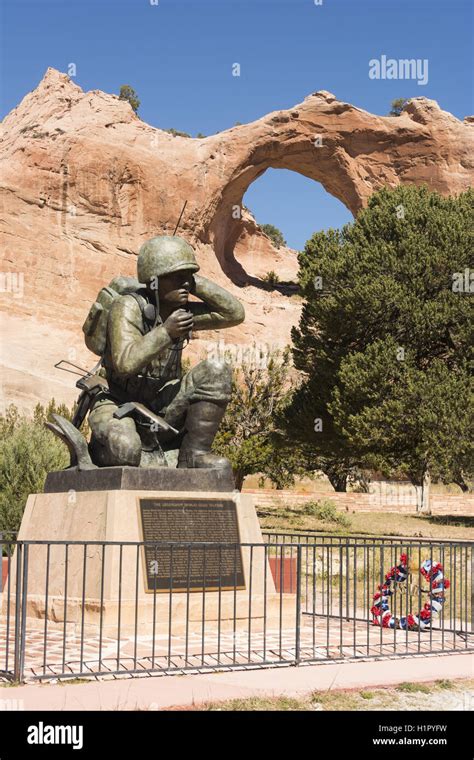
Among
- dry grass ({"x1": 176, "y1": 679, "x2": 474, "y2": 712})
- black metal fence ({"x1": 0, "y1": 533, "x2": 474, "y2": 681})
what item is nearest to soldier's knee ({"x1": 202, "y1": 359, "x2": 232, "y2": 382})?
black metal fence ({"x1": 0, "y1": 533, "x2": 474, "y2": 681})

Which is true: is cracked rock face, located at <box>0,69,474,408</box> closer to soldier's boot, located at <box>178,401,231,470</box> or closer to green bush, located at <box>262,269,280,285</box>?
green bush, located at <box>262,269,280,285</box>

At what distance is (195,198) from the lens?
4731 cm

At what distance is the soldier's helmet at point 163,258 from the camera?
8.49 meters

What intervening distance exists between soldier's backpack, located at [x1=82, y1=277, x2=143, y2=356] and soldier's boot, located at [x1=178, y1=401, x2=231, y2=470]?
3.89ft

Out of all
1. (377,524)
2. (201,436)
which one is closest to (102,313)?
(201,436)

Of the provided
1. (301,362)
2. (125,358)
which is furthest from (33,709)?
(301,362)

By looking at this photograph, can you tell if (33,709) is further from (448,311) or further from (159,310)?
(448,311)

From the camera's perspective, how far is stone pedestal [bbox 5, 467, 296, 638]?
7.41 meters

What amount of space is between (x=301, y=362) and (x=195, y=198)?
72.1 ft

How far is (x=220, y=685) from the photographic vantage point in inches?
223

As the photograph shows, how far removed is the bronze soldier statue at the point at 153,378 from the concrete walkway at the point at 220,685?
266cm

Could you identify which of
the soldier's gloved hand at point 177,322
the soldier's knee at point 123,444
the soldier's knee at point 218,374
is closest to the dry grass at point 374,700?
the soldier's knee at point 123,444

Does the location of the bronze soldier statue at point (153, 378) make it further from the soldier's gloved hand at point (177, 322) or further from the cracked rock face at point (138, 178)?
the cracked rock face at point (138, 178)

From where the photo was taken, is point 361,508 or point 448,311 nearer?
point 448,311
